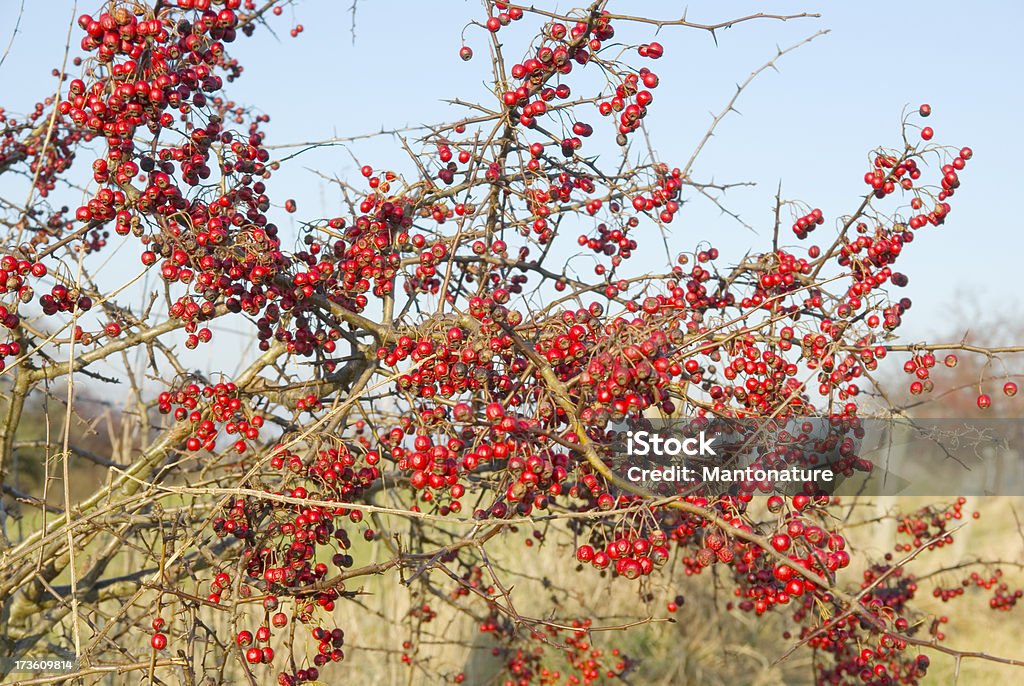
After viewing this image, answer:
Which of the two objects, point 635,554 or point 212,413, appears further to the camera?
point 212,413

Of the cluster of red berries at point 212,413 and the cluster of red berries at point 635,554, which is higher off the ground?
the cluster of red berries at point 212,413

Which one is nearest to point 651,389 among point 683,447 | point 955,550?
point 683,447

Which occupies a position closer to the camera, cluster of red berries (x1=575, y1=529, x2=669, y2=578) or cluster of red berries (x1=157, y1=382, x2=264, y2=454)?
cluster of red berries (x1=575, y1=529, x2=669, y2=578)

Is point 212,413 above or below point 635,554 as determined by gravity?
above

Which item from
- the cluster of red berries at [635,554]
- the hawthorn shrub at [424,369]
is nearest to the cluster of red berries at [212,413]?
the hawthorn shrub at [424,369]

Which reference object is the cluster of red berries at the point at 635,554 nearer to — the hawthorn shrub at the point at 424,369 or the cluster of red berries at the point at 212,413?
the hawthorn shrub at the point at 424,369

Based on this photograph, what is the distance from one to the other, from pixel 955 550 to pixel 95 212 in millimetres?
9503

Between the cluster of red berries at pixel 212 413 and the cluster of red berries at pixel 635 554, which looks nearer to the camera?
the cluster of red berries at pixel 635 554

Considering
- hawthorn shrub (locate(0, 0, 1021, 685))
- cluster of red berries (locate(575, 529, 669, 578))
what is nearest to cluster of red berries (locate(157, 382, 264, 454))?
hawthorn shrub (locate(0, 0, 1021, 685))

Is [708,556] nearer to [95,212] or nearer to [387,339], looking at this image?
[387,339]

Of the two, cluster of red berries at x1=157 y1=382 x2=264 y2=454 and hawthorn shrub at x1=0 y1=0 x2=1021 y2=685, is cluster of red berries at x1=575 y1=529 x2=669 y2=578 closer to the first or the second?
hawthorn shrub at x1=0 y1=0 x2=1021 y2=685

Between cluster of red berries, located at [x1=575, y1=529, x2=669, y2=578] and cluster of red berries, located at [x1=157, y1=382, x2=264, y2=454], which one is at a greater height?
cluster of red berries, located at [x1=157, y1=382, x2=264, y2=454]

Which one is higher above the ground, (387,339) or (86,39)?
(86,39)

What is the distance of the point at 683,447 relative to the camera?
89.4 inches
